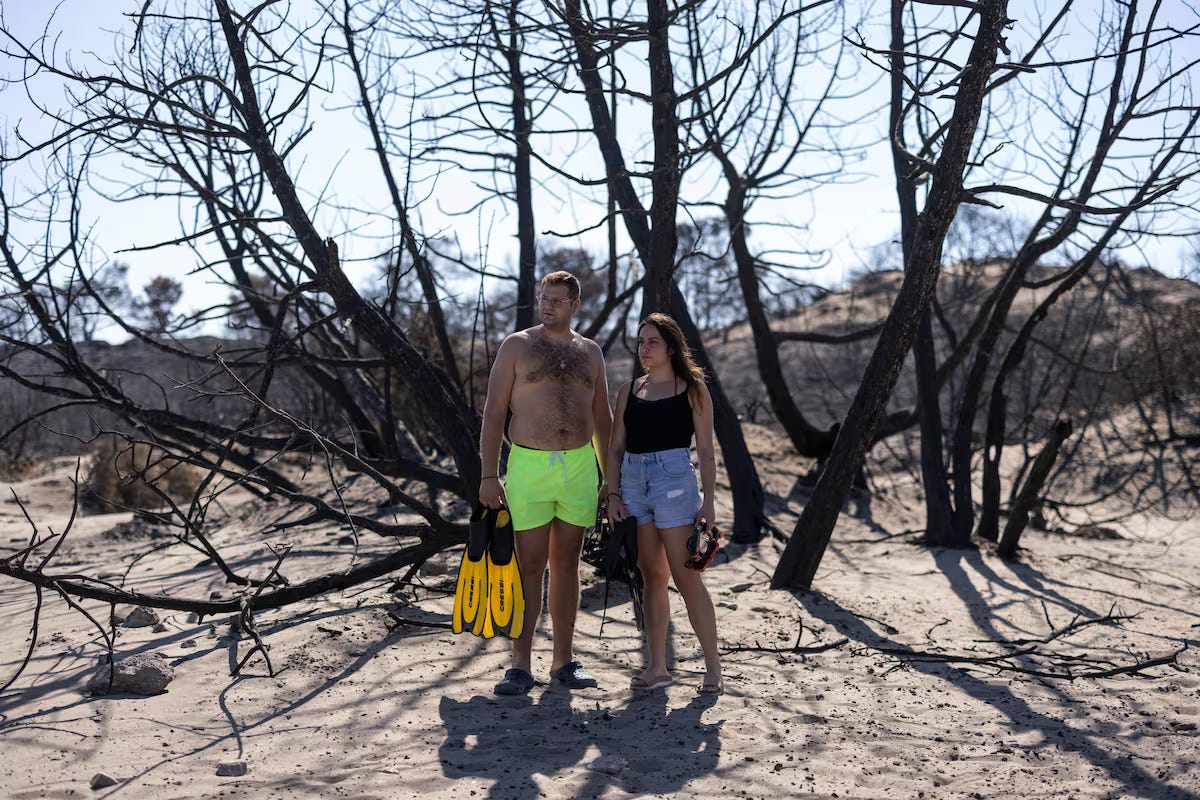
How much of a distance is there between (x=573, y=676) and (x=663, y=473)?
0.96 metres

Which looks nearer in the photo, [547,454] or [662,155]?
[547,454]

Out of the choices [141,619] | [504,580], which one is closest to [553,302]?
[504,580]

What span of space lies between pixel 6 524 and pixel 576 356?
766 centimetres

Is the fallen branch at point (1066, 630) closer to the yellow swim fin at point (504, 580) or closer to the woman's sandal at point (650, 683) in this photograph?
the woman's sandal at point (650, 683)

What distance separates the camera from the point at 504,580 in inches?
166

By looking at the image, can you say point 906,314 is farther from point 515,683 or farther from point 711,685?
point 515,683

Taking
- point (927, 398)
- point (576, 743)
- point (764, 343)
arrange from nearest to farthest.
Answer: point (576, 743) < point (927, 398) < point (764, 343)

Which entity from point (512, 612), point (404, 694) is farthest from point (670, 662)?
point (404, 694)

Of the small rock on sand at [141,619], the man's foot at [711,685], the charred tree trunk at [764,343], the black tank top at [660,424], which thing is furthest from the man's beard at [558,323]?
the charred tree trunk at [764,343]

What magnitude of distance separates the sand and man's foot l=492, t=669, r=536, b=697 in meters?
0.07

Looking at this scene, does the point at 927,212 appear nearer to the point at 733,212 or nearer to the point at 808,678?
the point at 808,678

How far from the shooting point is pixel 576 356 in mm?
4328

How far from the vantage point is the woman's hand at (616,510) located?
4.24 meters

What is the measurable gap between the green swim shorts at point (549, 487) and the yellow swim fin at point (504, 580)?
75mm
